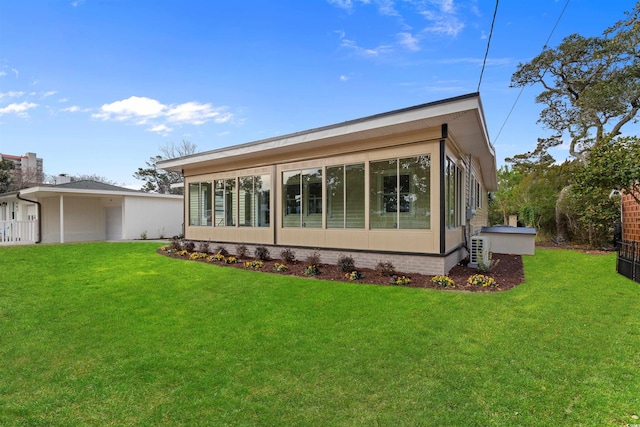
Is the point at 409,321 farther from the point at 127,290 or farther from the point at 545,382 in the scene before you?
the point at 127,290

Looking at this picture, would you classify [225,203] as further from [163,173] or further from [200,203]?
[163,173]

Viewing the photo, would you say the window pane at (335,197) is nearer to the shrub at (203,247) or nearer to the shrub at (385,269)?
the shrub at (385,269)

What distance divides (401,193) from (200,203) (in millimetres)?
8275

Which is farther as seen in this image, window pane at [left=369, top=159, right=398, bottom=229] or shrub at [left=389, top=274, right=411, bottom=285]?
window pane at [left=369, top=159, right=398, bottom=229]

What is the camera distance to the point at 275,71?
13500 millimetres

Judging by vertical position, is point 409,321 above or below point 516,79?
below

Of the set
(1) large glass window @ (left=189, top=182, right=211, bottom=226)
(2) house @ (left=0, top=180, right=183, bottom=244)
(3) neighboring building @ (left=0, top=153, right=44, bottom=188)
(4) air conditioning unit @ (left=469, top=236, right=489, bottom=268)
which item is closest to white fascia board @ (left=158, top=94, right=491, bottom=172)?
(1) large glass window @ (left=189, top=182, right=211, bottom=226)

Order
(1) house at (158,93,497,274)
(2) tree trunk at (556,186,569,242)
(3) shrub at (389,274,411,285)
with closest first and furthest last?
(3) shrub at (389,274,411,285) → (1) house at (158,93,497,274) → (2) tree trunk at (556,186,569,242)

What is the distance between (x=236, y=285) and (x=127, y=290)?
6.90 feet

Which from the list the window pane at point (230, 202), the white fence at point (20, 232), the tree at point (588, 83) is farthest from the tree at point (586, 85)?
the white fence at point (20, 232)

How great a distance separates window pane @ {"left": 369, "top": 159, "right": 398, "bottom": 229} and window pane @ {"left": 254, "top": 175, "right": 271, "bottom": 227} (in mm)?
3590

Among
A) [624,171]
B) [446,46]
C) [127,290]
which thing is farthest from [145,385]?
[446,46]

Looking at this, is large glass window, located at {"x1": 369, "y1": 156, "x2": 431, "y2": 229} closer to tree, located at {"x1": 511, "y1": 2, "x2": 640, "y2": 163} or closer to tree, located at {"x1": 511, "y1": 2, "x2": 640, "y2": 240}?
tree, located at {"x1": 511, "y1": 2, "x2": 640, "y2": 240}

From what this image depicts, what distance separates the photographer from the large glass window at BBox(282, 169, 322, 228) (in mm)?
9039
